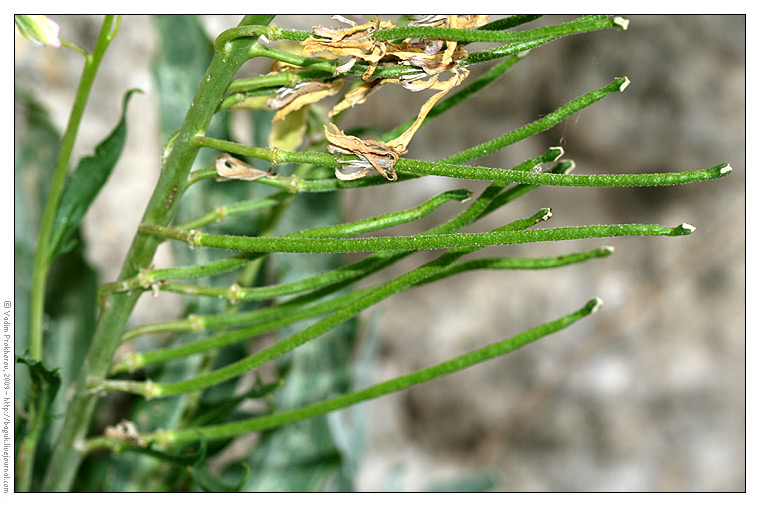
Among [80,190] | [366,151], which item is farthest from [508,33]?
[80,190]

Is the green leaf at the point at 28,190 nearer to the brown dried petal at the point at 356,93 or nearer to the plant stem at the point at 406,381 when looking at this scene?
the plant stem at the point at 406,381

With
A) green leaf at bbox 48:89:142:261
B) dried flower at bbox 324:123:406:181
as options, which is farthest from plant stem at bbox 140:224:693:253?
green leaf at bbox 48:89:142:261

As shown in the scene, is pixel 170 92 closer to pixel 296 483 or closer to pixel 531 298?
pixel 296 483

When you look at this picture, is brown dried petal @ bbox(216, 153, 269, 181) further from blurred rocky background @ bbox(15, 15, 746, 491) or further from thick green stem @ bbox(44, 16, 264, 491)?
blurred rocky background @ bbox(15, 15, 746, 491)

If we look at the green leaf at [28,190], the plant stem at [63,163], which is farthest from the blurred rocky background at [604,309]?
the plant stem at [63,163]
